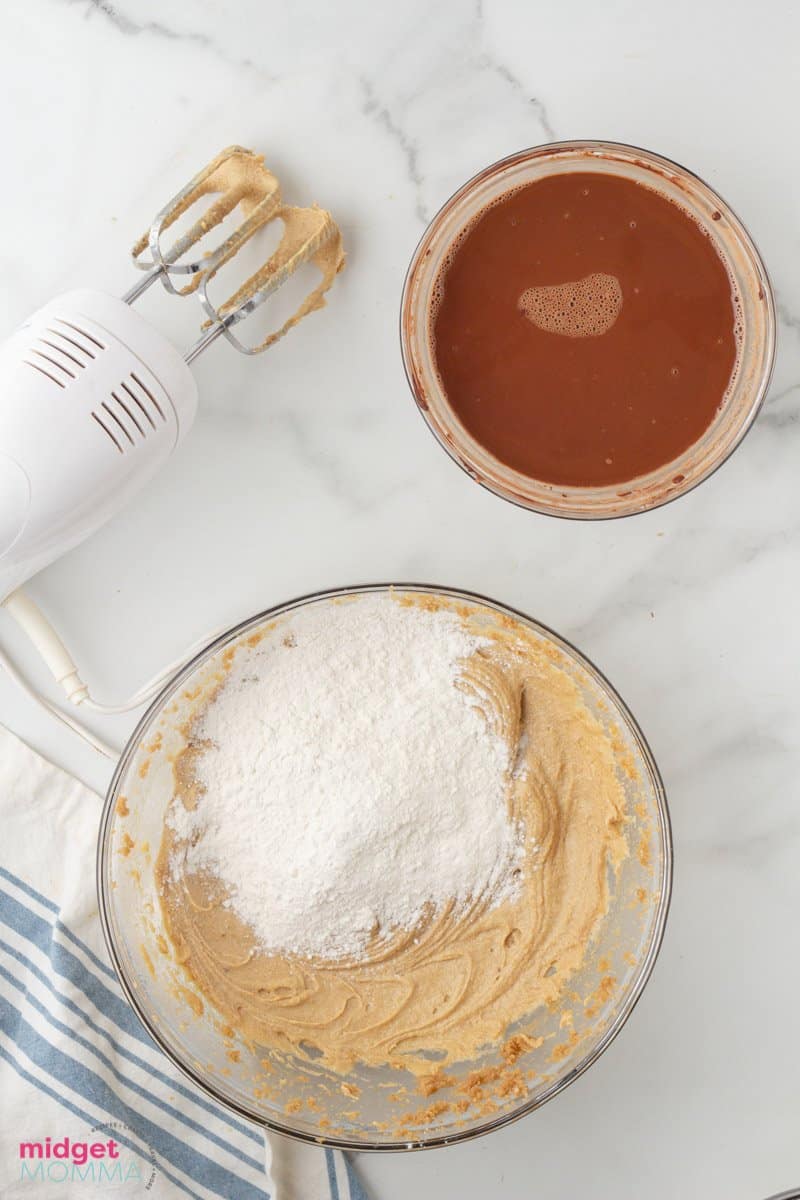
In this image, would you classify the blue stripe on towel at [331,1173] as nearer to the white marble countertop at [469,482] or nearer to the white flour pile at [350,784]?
the white marble countertop at [469,482]

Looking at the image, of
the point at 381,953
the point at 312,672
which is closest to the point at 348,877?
the point at 381,953

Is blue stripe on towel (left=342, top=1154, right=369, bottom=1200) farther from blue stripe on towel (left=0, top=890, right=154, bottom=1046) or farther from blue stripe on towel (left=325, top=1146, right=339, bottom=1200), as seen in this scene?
blue stripe on towel (left=0, top=890, right=154, bottom=1046)

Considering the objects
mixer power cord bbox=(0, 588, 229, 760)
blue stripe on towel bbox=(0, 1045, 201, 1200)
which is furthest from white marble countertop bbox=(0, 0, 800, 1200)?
blue stripe on towel bbox=(0, 1045, 201, 1200)

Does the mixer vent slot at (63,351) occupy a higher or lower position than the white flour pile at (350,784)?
higher

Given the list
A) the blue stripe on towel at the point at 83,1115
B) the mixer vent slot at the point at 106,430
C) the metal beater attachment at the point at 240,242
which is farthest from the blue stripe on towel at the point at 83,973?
the metal beater attachment at the point at 240,242

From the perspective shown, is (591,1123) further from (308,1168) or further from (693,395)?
(693,395)

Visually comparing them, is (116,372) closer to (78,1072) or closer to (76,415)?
(76,415)
